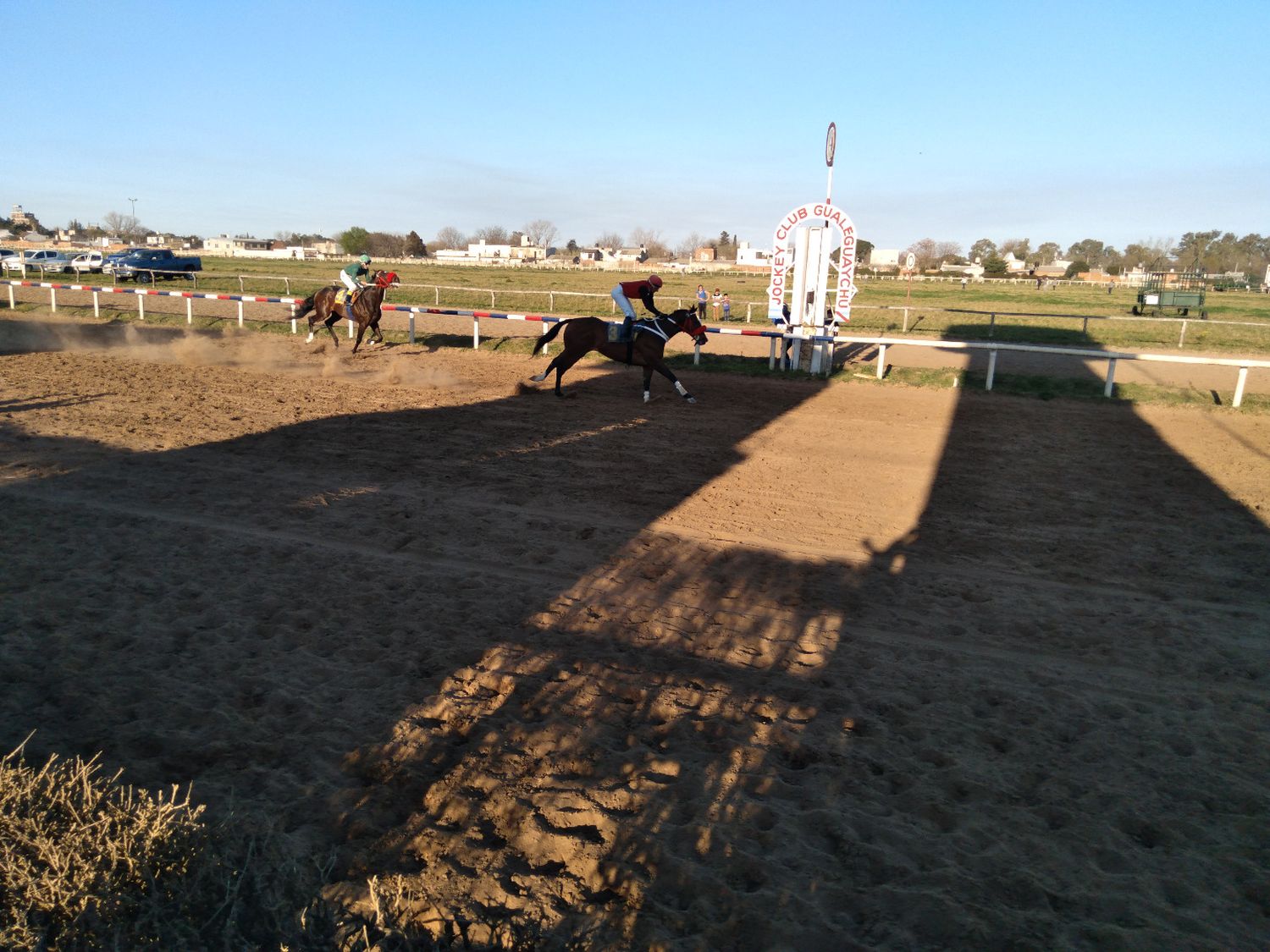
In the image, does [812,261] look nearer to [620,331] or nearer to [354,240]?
[620,331]

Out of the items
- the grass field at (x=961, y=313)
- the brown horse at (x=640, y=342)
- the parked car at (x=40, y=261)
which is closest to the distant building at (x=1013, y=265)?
the grass field at (x=961, y=313)

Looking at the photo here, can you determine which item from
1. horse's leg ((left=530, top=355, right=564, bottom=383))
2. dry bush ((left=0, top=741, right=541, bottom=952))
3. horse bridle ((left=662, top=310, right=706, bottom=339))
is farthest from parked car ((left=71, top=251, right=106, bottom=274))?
dry bush ((left=0, top=741, right=541, bottom=952))

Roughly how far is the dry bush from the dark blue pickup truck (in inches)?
1562

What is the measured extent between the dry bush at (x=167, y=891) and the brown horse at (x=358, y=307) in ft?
50.5

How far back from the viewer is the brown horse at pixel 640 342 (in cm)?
1355

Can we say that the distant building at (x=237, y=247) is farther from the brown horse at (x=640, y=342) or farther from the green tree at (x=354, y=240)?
the brown horse at (x=640, y=342)

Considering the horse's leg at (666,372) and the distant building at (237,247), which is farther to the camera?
the distant building at (237,247)

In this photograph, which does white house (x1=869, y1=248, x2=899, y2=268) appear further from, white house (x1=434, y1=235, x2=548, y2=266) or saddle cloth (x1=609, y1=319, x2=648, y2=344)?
saddle cloth (x1=609, y1=319, x2=648, y2=344)

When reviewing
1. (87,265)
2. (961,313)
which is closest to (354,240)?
(87,265)

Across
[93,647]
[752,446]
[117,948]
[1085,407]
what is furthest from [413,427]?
[1085,407]

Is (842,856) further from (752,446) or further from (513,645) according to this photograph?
(752,446)

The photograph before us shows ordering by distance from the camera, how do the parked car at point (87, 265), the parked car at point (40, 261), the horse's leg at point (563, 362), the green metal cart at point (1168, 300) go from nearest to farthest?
the horse's leg at point (563, 362) → the green metal cart at point (1168, 300) → the parked car at point (40, 261) → the parked car at point (87, 265)

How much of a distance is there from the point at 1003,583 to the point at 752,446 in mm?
4711

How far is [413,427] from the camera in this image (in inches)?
432
